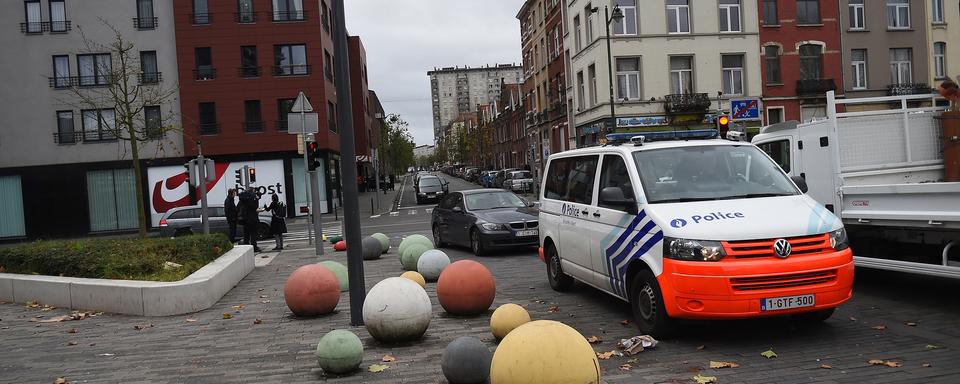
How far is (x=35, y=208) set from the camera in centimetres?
3709

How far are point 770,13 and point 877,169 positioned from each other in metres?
31.3

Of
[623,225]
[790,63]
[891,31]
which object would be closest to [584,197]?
[623,225]

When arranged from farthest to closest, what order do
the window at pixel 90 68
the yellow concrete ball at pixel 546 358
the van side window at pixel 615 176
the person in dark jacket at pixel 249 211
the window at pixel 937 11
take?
the window at pixel 937 11, the window at pixel 90 68, the person in dark jacket at pixel 249 211, the van side window at pixel 615 176, the yellow concrete ball at pixel 546 358

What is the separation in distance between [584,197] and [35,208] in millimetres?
37162

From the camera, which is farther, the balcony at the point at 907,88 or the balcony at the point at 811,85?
the balcony at the point at 811,85

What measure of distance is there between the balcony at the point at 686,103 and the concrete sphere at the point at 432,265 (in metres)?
27.2

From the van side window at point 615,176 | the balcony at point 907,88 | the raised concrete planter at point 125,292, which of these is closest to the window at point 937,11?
the balcony at point 907,88

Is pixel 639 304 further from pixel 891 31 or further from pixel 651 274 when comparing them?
pixel 891 31

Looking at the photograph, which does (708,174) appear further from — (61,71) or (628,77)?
(61,71)

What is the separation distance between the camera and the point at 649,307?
22.2ft

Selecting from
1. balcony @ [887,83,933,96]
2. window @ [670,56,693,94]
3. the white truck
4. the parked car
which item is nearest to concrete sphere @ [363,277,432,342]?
the white truck

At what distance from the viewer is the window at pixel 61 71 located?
3681 cm

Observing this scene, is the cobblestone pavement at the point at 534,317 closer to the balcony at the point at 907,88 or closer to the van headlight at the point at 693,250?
the van headlight at the point at 693,250

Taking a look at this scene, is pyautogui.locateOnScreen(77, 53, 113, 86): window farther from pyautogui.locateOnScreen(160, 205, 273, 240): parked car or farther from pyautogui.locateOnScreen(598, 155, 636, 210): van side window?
pyautogui.locateOnScreen(598, 155, 636, 210): van side window
